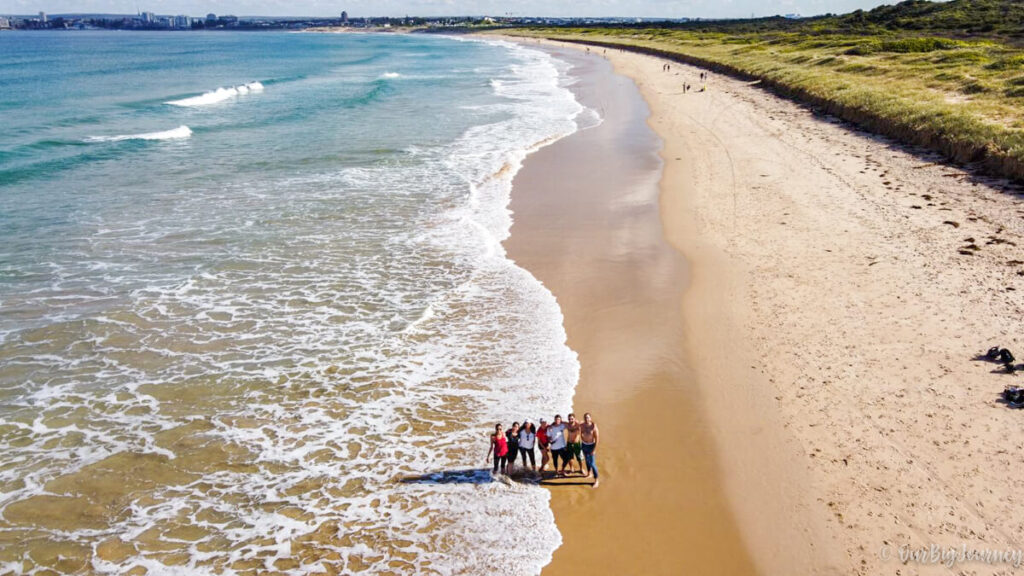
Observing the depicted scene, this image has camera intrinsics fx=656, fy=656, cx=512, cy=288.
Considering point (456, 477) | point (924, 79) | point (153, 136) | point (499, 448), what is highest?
point (924, 79)

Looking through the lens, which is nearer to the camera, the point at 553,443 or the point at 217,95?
the point at 553,443

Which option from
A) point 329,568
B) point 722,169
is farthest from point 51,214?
point 722,169

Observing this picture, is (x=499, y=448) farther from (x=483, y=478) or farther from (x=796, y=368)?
(x=796, y=368)

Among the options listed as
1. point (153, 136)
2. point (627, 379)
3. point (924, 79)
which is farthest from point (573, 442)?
point (924, 79)

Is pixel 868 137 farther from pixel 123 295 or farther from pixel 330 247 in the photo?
pixel 123 295

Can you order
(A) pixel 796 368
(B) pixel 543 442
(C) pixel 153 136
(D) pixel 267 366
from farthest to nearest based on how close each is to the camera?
(C) pixel 153 136 < (D) pixel 267 366 < (A) pixel 796 368 < (B) pixel 543 442

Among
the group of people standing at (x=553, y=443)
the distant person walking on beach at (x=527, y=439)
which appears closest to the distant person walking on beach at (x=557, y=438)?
the group of people standing at (x=553, y=443)

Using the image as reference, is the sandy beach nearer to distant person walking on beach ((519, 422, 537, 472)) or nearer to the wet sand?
the wet sand
